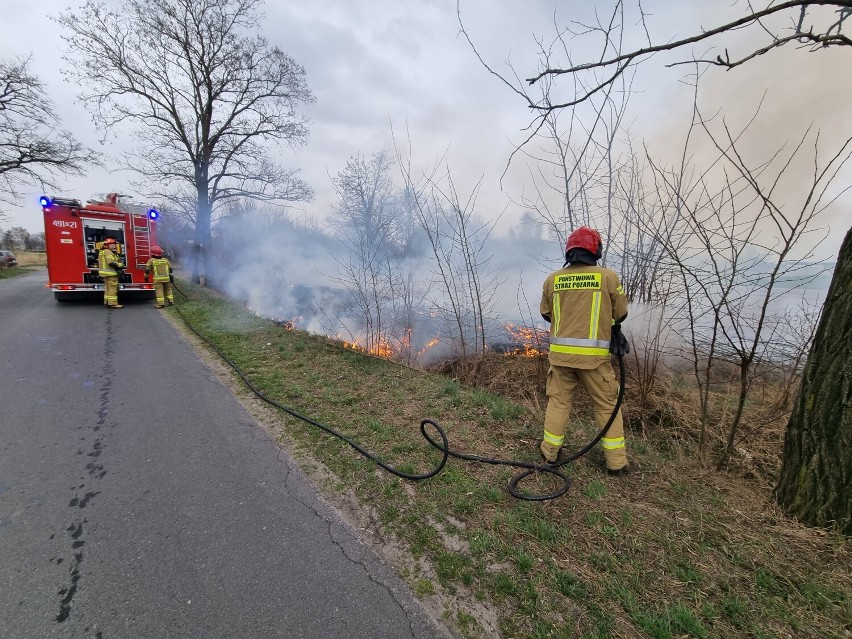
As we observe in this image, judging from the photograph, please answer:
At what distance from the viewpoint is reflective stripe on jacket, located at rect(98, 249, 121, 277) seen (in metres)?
9.93

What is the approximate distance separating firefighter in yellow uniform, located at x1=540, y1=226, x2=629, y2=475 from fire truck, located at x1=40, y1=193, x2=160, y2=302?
1278 cm

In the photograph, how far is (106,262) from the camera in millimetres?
9992

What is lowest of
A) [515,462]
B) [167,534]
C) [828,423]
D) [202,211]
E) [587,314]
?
[167,534]

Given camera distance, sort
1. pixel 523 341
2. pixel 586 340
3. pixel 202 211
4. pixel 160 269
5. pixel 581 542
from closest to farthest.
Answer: pixel 581 542, pixel 586 340, pixel 523 341, pixel 160 269, pixel 202 211

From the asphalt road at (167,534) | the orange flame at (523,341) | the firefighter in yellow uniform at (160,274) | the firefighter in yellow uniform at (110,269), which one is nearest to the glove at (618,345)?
the asphalt road at (167,534)

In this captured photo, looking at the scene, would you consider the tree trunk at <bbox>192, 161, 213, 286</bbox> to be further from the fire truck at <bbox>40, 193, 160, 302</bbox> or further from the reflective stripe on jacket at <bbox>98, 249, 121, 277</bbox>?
the reflective stripe on jacket at <bbox>98, 249, 121, 277</bbox>

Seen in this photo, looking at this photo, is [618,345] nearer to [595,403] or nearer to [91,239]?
[595,403]

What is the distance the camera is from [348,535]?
2383 mm

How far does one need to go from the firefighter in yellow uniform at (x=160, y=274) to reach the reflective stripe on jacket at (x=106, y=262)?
97cm

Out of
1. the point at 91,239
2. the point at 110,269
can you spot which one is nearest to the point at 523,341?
the point at 110,269

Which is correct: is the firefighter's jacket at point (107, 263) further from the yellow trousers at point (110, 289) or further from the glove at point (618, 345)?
the glove at point (618, 345)

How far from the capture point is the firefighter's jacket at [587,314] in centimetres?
304

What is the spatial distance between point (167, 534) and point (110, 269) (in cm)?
1099

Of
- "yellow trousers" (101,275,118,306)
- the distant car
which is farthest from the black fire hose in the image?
the distant car
